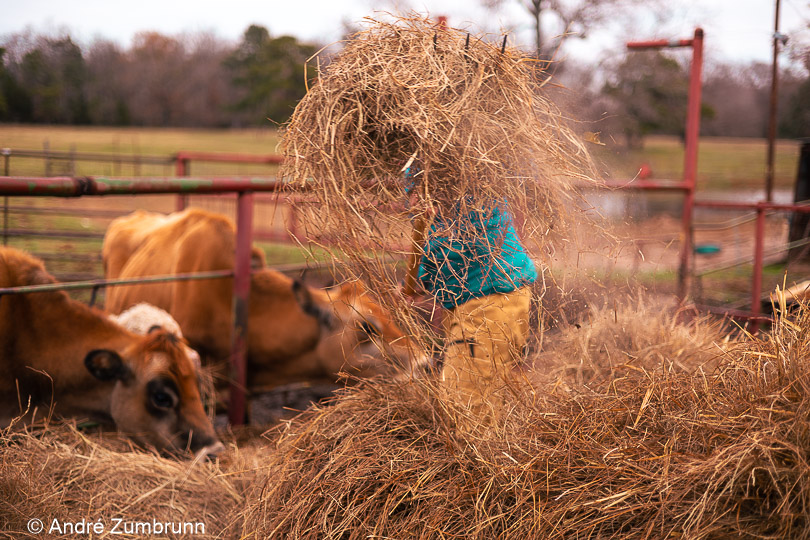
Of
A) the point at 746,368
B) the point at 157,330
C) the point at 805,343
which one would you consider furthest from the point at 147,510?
the point at 805,343

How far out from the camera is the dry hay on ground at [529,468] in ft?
4.86

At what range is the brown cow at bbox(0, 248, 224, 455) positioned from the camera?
2938 mm

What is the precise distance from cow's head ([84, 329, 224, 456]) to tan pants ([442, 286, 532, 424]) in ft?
4.37

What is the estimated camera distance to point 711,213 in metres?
17.8

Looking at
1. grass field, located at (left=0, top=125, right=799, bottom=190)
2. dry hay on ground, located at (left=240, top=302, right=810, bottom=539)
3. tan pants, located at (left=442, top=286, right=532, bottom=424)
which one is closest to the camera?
dry hay on ground, located at (left=240, top=302, right=810, bottom=539)

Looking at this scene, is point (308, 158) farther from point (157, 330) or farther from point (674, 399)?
point (157, 330)

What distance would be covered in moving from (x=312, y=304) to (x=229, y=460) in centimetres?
153

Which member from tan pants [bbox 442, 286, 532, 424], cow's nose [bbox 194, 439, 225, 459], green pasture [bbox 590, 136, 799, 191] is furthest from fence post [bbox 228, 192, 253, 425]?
green pasture [bbox 590, 136, 799, 191]

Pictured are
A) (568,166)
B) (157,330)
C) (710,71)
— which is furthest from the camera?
(710,71)

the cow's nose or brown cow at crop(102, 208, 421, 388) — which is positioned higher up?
brown cow at crop(102, 208, 421, 388)

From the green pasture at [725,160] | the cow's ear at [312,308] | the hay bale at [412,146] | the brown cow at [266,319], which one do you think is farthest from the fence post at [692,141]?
the hay bale at [412,146]

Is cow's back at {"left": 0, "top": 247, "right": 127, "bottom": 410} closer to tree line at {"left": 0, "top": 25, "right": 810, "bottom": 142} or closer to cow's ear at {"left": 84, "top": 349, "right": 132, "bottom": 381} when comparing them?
cow's ear at {"left": 84, "top": 349, "right": 132, "bottom": 381}

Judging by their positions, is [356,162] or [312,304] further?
[312,304]

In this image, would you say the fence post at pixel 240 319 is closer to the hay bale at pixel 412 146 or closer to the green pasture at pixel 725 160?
the hay bale at pixel 412 146
